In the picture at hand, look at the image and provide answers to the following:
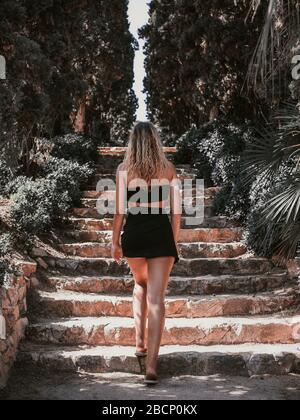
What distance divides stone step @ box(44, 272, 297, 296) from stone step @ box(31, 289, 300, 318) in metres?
0.45

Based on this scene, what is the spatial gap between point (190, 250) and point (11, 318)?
3450 millimetres

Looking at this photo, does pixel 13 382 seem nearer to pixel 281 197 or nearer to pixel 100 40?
pixel 281 197

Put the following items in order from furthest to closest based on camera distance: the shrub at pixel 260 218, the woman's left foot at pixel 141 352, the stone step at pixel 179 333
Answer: the shrub at pixel 260 218 < the stone step at pixel 179 333 < the woman's left foot at pixel 141 352

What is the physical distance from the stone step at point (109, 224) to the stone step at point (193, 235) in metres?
0.19

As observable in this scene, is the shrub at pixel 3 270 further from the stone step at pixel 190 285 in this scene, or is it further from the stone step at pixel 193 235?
the stone step at pixel 193 235

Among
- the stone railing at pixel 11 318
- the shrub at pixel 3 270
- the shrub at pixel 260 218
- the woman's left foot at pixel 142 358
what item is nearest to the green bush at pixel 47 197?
the stone railing at pixel 11 318

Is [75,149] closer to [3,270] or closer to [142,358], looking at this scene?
[3,270]

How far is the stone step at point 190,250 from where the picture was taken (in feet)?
26.7

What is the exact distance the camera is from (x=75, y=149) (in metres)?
14.6

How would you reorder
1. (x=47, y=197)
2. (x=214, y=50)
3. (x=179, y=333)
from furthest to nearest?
1. (x=214, y=50)
2. (x=47, y=197)
3. (x=179, y=333)

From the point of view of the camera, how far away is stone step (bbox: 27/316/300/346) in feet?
18.9

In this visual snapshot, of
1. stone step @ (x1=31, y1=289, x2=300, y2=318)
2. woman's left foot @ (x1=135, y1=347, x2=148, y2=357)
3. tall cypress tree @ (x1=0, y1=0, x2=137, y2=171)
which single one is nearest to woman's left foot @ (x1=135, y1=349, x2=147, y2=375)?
woman's left foot @ (x1=135, y1=347, x2=148, y2=357)

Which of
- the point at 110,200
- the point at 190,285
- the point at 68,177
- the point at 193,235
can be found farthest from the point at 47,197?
the point at 190,285

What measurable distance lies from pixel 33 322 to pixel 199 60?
11.4 meters
